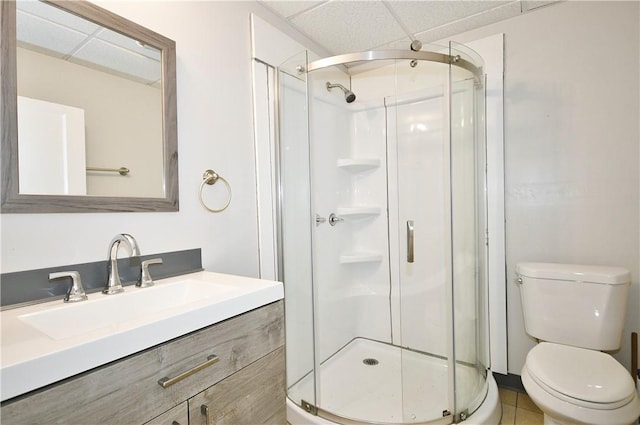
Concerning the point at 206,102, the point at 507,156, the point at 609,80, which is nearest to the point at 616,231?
the point at 507,156

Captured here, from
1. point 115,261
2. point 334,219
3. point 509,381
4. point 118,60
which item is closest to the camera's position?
point 115,261

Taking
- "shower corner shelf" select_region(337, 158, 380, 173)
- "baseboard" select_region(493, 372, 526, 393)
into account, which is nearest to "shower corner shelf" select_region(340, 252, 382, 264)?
"shower corner shelf" select_region(337, 158, 380, 173)

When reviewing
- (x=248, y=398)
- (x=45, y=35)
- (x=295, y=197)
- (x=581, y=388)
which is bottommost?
(x=581, y=388)

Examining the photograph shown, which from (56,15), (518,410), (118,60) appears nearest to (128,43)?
(118,60)

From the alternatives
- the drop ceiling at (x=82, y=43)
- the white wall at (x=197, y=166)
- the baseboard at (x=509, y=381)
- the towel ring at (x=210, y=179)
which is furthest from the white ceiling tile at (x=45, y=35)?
the baseboard at (x=509, y=381)

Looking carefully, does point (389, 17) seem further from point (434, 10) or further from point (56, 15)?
point (56, 15)

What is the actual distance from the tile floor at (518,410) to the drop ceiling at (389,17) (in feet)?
7.41

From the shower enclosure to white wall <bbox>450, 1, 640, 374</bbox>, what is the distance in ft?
0.88

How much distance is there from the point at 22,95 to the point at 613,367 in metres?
2.39

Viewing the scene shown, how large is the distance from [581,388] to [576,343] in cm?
47

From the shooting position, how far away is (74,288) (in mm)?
984

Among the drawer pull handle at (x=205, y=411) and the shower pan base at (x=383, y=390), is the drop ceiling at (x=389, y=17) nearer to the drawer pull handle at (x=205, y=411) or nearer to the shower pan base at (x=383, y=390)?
the drawer pull handle at (x=205, y=411)

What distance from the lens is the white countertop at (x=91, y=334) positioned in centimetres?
56

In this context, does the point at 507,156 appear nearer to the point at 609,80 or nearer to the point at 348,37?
the point at 609,80
